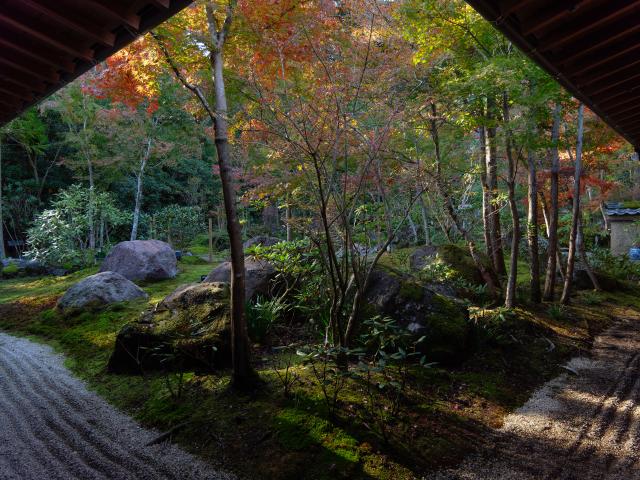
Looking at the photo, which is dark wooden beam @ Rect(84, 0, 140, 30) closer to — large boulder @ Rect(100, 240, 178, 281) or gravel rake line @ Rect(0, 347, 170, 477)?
gravel rake line @ Rect(0, 347, 170, 477)

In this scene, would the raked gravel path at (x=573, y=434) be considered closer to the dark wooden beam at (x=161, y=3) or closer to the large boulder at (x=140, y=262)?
the dark wooden beam at (x=161, y=3)

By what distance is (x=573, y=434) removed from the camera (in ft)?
9.88

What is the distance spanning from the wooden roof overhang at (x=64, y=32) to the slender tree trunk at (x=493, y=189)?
4.80 meters

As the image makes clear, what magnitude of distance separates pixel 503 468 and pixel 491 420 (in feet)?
2.13

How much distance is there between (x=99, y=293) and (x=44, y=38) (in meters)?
5.29

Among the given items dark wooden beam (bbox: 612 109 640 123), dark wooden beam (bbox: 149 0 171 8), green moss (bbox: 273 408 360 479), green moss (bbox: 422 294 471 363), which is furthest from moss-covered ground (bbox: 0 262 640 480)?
dark wooden beam (bbox: 149 0 171 8)

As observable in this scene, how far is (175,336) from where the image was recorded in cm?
404

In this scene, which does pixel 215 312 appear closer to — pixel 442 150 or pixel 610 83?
pixel 610 83

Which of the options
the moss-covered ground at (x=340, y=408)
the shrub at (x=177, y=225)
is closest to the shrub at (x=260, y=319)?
the moss-covered ground at (x=340, y=408)

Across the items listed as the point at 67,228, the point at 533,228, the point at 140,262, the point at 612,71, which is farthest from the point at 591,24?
the point at 67,228

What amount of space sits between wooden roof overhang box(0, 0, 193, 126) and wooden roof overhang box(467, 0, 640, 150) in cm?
187

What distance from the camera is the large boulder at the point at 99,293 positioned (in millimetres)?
6512


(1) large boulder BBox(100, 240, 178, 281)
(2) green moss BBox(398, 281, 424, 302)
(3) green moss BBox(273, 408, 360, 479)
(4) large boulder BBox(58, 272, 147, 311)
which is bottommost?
(3) green moss BBox(273, 408, 360, 479)

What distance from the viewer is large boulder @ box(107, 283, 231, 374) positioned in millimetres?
3969
